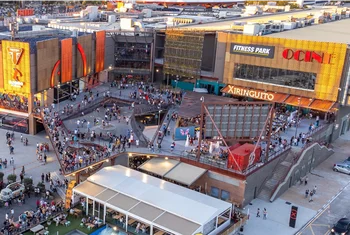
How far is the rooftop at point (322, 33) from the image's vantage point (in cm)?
5888

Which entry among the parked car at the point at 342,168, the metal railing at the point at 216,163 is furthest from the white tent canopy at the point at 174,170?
the parked car at the point at 342,168

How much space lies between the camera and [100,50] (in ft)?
207

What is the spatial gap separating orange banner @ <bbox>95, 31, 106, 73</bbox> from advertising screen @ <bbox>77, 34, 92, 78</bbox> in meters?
1.86

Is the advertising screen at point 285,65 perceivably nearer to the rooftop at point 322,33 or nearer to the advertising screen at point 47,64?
the rooftop at point 322,33

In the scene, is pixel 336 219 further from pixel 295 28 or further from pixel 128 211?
pixel 295 28

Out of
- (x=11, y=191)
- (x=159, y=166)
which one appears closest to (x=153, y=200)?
(x=159, y=166)

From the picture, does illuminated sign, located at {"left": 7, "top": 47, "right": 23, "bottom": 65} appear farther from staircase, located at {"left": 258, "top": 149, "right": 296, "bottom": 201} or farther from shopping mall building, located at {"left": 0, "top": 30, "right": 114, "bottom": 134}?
staircase, located at {"left": 258, "top": 149, "right": 296, "bottom": 201}

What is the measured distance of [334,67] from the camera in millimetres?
53094

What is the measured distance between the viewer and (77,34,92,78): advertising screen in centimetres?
5797

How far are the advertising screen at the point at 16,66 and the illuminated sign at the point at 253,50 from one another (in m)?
25.3

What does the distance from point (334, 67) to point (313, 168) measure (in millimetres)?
12641

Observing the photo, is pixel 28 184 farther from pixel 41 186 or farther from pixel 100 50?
pixel 100 50

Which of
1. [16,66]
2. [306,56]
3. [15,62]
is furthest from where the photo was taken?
[306,56]

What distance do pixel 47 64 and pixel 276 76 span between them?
27.4 meters
